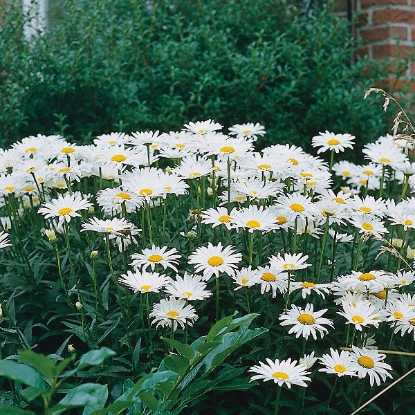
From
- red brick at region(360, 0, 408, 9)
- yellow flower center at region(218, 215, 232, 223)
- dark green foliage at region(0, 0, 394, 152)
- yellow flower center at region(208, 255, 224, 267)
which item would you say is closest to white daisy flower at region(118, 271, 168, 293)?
yellow flower center at region(208, 255, 224, 267)

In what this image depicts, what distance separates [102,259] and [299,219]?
613 millimetres

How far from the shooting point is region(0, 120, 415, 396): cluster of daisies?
1643mm

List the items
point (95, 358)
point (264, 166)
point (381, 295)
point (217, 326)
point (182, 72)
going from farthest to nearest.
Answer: point (182, 72) → point (264, 166) → point (381, 295) → point (217, 326) → point (95, 358)

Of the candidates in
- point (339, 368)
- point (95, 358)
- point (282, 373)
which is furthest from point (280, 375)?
point (95, 358)

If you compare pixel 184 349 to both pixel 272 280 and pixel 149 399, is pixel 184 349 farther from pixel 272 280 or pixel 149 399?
pixel 272 280

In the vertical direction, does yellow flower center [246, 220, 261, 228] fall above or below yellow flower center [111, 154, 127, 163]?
below

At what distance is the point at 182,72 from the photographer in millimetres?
3869

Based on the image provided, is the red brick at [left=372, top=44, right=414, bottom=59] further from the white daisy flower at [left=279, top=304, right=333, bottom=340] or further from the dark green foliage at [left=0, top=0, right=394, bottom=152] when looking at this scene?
the white daisy flower at [left=279, top=304, right=333, bottom=340]

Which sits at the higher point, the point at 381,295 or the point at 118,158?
the point at 118,158

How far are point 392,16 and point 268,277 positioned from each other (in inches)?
124

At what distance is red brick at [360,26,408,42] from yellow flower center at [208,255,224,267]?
3.12m

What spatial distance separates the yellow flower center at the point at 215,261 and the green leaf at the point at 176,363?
1.32 ft

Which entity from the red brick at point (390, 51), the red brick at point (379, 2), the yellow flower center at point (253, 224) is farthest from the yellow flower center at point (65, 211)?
the red brick at point (379, 2)

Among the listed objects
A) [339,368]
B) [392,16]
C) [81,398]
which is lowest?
[339,368]
